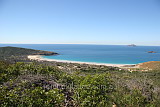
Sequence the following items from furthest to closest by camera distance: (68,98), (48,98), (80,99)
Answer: (68,98) < (80,99) < (48,98)

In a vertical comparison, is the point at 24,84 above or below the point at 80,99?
above

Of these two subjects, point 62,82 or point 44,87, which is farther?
point 62,82

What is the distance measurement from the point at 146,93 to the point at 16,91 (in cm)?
553

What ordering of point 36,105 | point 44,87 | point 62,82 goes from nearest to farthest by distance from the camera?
point 36,105
point 44,87
point 62,82

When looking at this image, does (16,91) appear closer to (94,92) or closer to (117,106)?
(94,92)

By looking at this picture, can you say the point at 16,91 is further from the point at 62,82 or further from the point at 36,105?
the point at 62,82

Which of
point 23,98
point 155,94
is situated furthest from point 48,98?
point 155,94

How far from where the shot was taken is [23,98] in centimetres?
375

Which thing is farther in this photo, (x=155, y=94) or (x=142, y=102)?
(x=155, y=94)

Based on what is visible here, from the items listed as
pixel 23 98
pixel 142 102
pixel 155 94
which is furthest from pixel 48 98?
pixel 155 94

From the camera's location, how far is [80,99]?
432cm

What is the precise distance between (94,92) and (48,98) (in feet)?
5.82

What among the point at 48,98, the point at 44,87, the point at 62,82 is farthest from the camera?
the point at 62,82

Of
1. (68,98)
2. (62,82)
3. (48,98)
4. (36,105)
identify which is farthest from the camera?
(62,82)
